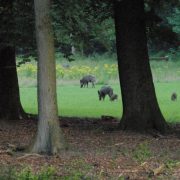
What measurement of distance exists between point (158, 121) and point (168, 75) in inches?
1355

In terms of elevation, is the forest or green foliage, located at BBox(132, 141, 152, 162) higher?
the forest

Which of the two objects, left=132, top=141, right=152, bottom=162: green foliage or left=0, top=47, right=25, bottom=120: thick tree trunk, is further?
left=0, top=47, right=25, bottom=120: thick tree trunk

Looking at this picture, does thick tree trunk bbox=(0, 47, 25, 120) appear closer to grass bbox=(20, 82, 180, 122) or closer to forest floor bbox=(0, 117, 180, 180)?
forest floor bbox=(0, 117, 180, 180)

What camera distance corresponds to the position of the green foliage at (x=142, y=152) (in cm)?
1082

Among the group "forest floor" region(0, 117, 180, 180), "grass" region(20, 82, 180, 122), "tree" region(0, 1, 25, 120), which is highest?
"tree" region(0, 1, 25, 120)

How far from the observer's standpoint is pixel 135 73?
15.0 meters

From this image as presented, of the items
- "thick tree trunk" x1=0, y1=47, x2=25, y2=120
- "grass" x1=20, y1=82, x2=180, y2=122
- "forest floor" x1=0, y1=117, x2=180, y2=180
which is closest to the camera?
"forest floor" x1=0, y1=117, x2=180, y2=180

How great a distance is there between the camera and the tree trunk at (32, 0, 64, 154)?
11234 millimetres

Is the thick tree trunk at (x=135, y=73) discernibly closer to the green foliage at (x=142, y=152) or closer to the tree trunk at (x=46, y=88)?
the green foliage at (x=142, y=152)

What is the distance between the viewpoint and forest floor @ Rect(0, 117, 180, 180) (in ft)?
30.9

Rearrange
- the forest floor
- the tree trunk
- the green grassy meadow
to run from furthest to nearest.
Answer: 1. the green grassy meadow
2. the tree trunk
3. the forest floor

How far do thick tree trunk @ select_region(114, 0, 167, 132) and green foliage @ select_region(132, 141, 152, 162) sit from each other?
2.36 meters

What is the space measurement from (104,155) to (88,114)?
13.5 metres

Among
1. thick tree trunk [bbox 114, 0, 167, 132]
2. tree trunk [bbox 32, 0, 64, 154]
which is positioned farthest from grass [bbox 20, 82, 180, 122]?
tree trunk [bbox 32, 0, 64, 154]
